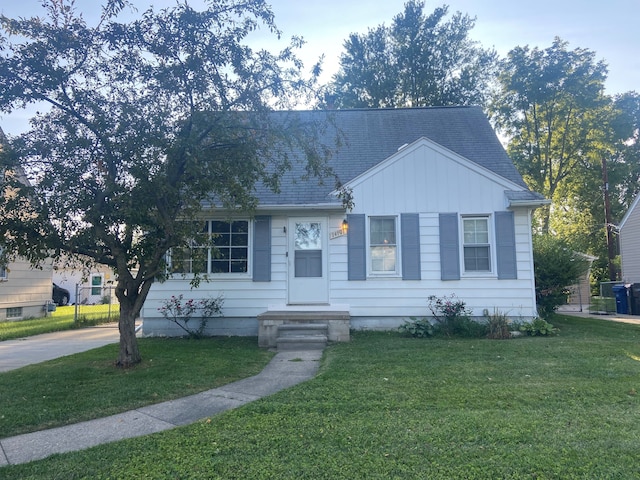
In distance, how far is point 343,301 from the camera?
942cm

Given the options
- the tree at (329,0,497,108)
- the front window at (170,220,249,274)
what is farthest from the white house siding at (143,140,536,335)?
the tree at (329,0,497,108)

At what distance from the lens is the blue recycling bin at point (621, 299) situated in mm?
15773

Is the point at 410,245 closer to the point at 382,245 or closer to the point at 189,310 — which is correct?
the point at 382,245

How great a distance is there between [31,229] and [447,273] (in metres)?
7.81

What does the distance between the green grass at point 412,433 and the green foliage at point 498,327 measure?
2.60 metres

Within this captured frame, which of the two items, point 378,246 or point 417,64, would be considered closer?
point 378,246

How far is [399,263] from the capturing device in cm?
948

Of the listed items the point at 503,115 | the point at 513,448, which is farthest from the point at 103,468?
the point at 503,115

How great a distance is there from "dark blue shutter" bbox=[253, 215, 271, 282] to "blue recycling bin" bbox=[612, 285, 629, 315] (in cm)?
1436

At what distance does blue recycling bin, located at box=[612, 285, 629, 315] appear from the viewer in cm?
1577

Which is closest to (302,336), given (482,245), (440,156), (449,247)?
(449,247)

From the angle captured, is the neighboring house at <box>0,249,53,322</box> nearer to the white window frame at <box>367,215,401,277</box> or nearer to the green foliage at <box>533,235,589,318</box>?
the white window frame at <box>367,215,401,277</box>

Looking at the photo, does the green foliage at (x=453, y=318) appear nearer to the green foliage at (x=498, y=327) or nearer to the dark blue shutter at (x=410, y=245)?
the green foliage at (x=498, y=327)

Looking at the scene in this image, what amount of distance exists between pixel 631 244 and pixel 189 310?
1998cm
